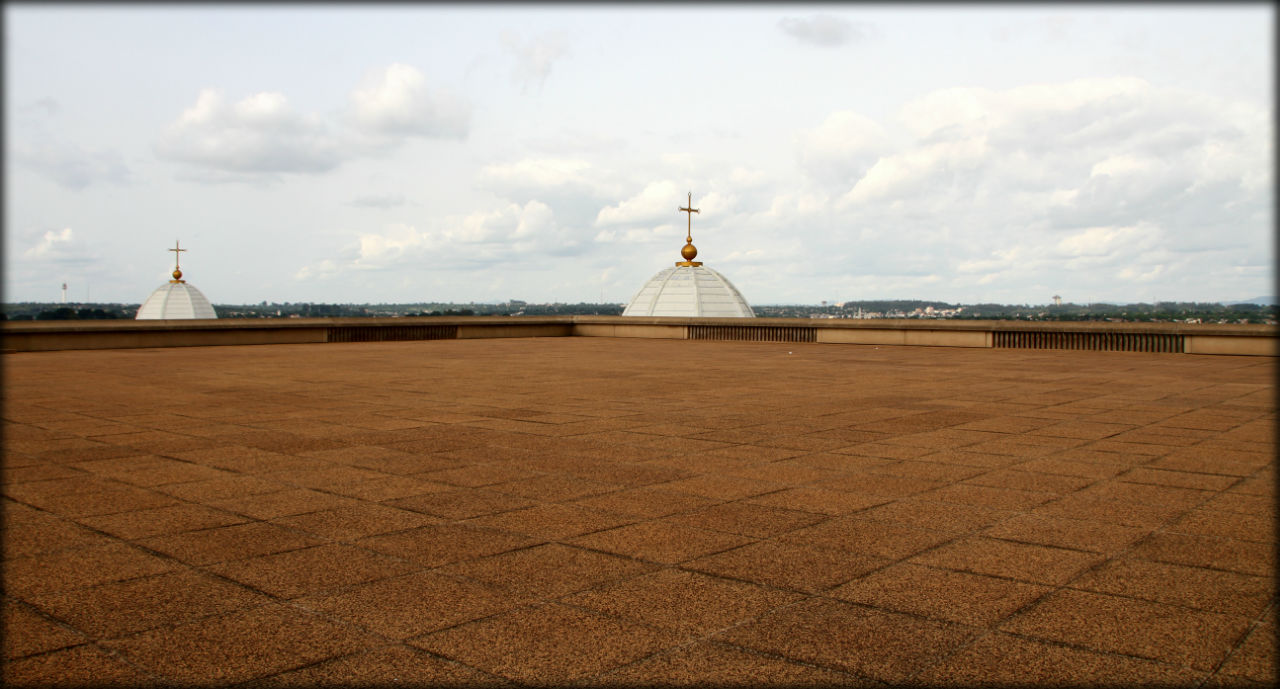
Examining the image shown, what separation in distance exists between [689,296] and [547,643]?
30450 mm

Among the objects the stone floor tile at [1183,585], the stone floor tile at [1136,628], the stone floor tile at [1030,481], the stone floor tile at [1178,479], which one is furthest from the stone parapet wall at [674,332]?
the stone floor tile at [1136,628]

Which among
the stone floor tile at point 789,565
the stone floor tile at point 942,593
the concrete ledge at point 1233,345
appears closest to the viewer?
the stone floor tile at point 942,593

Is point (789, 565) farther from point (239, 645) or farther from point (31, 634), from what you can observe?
point (31, 634)

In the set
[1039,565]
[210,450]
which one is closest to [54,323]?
[210,450]

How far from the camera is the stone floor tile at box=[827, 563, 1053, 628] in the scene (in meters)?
3.73

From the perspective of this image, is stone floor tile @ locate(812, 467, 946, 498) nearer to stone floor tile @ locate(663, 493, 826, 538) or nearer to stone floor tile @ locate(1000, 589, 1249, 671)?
stone floor tile @ locate(663, 493, 826, 538)

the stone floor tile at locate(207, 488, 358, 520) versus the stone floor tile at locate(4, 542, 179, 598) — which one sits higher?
the stone floor tile at locate(207, 488, 358, 520)

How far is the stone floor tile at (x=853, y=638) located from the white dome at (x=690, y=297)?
2908 centimetres

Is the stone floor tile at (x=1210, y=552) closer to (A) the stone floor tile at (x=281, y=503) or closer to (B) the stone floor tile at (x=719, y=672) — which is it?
(B) the stone floor tile at (x=719, y=672)

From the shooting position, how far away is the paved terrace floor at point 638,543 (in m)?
3.30

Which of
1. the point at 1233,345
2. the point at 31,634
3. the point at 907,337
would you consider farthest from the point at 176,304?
the point at 31,634

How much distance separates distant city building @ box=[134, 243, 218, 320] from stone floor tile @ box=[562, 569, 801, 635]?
42175 millimetres

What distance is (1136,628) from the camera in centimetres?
354

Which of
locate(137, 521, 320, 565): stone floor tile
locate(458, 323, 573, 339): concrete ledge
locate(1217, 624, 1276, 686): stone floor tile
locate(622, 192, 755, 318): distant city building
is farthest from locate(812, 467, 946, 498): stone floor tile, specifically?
locate(622, 192, 755, 318): distant city building
